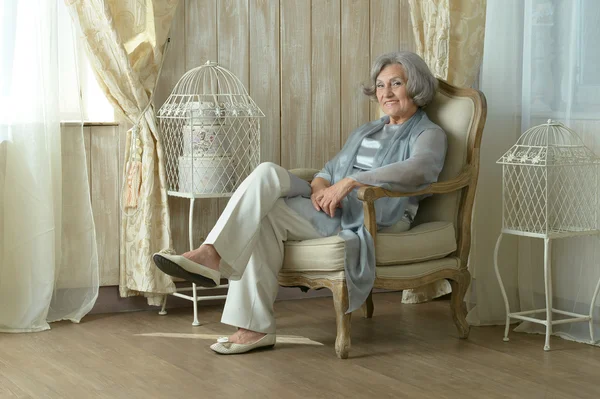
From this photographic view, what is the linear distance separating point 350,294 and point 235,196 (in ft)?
1.84

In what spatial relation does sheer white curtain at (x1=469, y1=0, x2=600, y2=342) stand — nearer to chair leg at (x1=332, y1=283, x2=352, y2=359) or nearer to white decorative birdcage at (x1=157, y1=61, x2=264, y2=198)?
chair leg at (x1=332, y1=283, x2=352, y2=359)

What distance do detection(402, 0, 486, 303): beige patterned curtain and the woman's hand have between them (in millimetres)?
981

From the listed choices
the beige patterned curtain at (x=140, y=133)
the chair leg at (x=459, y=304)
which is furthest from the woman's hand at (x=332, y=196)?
the beige patterned curtain at (x=140, y=133)

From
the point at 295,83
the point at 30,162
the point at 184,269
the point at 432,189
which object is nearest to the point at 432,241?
the point at 432,189

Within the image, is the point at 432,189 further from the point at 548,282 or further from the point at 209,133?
the point at 209,133

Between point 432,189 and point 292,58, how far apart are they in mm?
1303

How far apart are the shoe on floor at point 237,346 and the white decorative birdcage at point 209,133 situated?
0.77 metres

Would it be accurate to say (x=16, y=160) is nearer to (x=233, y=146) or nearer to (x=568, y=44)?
(x=233, y=146)

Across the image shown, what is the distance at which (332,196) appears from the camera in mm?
3312

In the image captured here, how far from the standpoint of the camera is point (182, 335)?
3.57m

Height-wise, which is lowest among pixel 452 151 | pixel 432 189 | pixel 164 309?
pixel 164 309

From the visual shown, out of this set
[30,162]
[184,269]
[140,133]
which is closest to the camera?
[184,269]

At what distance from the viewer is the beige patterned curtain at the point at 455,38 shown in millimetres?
3902

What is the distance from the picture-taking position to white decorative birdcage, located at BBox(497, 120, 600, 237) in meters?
3.34
